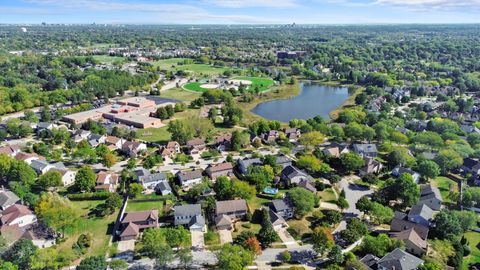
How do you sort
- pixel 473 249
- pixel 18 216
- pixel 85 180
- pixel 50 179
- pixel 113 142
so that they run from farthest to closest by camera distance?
pixel 113 142 < pixel 50 179 < pixel 85 180 < pixel 18 216 < pixel 473 249

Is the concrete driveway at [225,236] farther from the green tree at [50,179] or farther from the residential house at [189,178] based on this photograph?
the green tree at [50,179]

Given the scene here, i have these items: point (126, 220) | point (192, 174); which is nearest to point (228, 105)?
point (192, 174)

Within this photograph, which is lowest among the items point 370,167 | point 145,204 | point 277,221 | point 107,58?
point 145,204

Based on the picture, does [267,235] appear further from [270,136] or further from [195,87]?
[195,87]

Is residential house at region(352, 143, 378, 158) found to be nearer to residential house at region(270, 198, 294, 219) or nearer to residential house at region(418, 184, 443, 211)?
residential house at region(418, 184, 443, 211)

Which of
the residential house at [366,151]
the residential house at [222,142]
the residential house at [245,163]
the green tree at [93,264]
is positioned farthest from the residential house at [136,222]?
the residential house at [366,151]

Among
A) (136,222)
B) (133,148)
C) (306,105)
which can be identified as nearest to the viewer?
(136,222)

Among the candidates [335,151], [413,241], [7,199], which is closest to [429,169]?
[335,151]
